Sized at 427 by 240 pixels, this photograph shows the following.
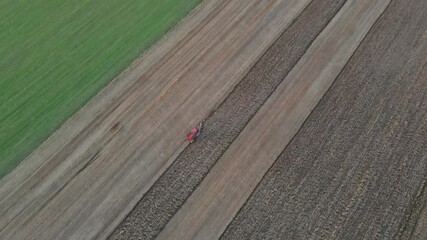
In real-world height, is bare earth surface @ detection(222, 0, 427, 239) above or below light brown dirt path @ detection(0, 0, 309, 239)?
below

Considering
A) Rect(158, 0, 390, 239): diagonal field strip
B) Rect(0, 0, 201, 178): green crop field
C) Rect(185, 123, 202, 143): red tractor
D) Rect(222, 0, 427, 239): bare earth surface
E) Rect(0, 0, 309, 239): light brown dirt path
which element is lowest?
Rect(222, 0, 427, 239): bare earth surface

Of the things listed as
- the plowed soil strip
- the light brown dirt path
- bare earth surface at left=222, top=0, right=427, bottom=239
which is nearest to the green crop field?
the light brown dirt path

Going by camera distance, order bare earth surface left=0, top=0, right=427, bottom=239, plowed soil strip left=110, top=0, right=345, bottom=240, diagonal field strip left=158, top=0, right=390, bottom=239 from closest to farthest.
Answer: bare earth surface left=0, top=0, right=427, bottom=239 < diagonal field strip left=158, top=0, right=390, bottom=239 < plowed soil strip left=110, top=0, right=345, bottom=240

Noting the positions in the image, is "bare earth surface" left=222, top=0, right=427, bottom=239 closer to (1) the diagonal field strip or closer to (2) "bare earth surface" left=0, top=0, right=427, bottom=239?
(2) "bare earth surface" left=0, top=0, right=427, bottom=239

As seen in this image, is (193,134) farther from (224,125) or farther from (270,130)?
(270,130)

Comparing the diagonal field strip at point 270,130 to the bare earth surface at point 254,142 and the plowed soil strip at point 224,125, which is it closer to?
the bare earth surface at point 254,142

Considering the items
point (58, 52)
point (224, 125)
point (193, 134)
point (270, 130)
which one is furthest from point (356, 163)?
point (58, 52)
